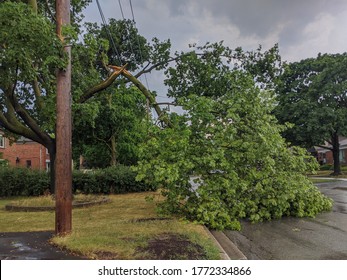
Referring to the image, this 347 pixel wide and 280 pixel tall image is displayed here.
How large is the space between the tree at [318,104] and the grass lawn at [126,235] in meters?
22.6

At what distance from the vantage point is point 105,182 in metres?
16.8

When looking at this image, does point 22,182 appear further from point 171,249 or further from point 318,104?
point 318,104

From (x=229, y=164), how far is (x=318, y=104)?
2449 centimetres

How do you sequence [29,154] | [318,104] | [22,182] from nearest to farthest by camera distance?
1. [22,182]
2. [318,104]
3. [29,154]

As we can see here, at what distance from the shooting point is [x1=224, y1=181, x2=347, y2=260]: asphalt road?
19.8ft

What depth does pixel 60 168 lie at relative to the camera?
21.9 feet

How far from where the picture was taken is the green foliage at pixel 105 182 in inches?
652

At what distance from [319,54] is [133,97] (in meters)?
21.1

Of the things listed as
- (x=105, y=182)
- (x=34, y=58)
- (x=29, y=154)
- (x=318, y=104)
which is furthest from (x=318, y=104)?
(x=29, y=154)

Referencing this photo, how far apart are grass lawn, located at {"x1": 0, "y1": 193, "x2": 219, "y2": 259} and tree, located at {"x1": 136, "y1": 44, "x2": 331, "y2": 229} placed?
0.87 metres

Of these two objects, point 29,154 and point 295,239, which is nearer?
point 295,239

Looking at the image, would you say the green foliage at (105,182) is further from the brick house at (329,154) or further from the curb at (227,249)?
the brick house at (329,154)

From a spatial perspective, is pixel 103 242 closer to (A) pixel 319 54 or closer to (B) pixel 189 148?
(B) pixel 189 148
